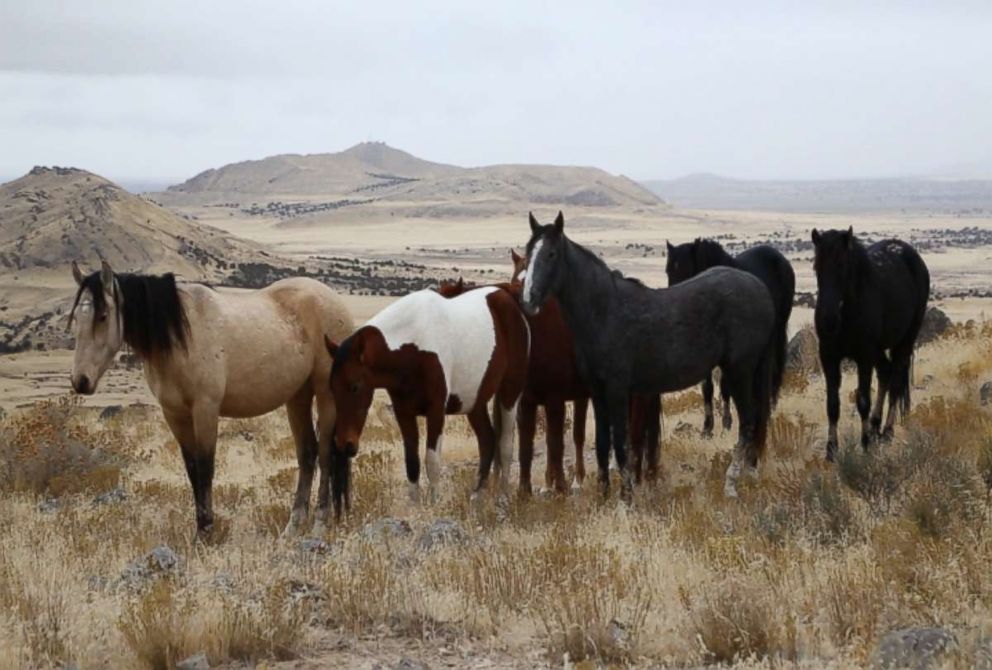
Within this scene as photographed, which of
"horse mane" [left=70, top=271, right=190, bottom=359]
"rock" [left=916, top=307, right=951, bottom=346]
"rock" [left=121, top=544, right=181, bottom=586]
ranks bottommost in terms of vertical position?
"rock" [left=916, top=307, right=951, bottom=346]

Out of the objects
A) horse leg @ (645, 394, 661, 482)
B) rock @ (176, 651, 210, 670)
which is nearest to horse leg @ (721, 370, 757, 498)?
horse leg @ (645, 394, 661, 482)

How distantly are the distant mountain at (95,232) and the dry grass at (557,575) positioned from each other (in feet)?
127

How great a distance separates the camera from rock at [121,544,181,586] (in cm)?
678

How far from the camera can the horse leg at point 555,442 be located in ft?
31.8

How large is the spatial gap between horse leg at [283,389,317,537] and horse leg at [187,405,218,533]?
2.75 feet

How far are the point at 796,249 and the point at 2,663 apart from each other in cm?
8028

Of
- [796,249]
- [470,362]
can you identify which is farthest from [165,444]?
[796,249]

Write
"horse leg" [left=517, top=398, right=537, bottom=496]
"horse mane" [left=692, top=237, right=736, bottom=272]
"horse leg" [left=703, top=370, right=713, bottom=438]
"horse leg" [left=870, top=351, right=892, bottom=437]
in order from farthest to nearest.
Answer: "horse leg" [left=703, top=370, right=713, bottom=438] < "horse mane" [left=692, top=237, right=736, bottom=272] < "horse leg" [left=870, top=351, right=892, bottom=437] < "horse leg" [left=517, top=398, right=537, bottom=496]

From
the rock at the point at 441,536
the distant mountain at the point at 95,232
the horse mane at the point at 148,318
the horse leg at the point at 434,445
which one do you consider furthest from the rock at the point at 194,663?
the distant mountain at the point at 95,232

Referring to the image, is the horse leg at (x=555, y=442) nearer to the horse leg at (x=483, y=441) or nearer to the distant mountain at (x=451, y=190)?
the horse leg at (x=483, y=441)

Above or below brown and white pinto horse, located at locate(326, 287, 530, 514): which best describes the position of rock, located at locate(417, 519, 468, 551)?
below

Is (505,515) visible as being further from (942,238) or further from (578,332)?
(942,238)

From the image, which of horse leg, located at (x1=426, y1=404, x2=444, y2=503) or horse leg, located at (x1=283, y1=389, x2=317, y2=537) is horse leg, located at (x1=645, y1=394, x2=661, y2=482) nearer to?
horse leg, located at (x1=426, y1=404, x2=444, y2=503)

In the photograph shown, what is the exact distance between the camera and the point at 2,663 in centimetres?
529
